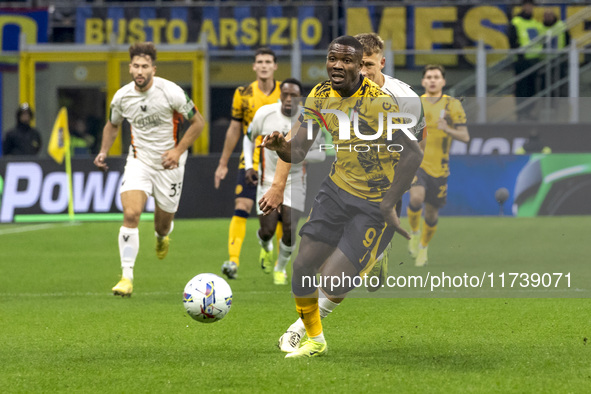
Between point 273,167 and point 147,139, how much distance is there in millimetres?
1543

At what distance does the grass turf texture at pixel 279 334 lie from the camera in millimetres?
6051

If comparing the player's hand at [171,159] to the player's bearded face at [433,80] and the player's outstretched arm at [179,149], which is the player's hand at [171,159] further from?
the player's bearded face at [433,80]

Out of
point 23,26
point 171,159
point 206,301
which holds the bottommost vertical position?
point 206,301

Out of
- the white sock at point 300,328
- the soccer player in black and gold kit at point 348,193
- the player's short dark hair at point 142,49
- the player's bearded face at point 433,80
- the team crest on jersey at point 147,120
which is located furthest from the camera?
the player's bearded face at point 433,80

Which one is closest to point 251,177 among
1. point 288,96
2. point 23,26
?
point 288,96

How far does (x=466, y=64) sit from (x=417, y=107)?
42.4 ft

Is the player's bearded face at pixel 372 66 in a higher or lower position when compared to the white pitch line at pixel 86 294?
higher

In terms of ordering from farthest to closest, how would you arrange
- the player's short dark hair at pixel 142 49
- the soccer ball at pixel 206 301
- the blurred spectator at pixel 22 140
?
the blurred spectator at pixel 22 140, the player's short dark hair at pixel 142 49, the soccer ball at pixel 206 301

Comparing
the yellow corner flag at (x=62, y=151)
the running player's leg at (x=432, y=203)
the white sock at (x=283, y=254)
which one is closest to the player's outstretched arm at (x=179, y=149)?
the white sock at (x=283, y=254)

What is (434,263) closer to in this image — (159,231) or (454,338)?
(454,338)

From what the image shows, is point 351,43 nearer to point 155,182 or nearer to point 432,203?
point 155,182

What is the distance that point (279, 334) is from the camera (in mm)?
7844

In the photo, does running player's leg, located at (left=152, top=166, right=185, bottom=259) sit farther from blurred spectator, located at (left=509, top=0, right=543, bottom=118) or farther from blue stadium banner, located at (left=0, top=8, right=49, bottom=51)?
blue stadium banner, located at (left=0, top=8, right=49, bottom=51)

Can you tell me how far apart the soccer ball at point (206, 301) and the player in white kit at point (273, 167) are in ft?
11.7
